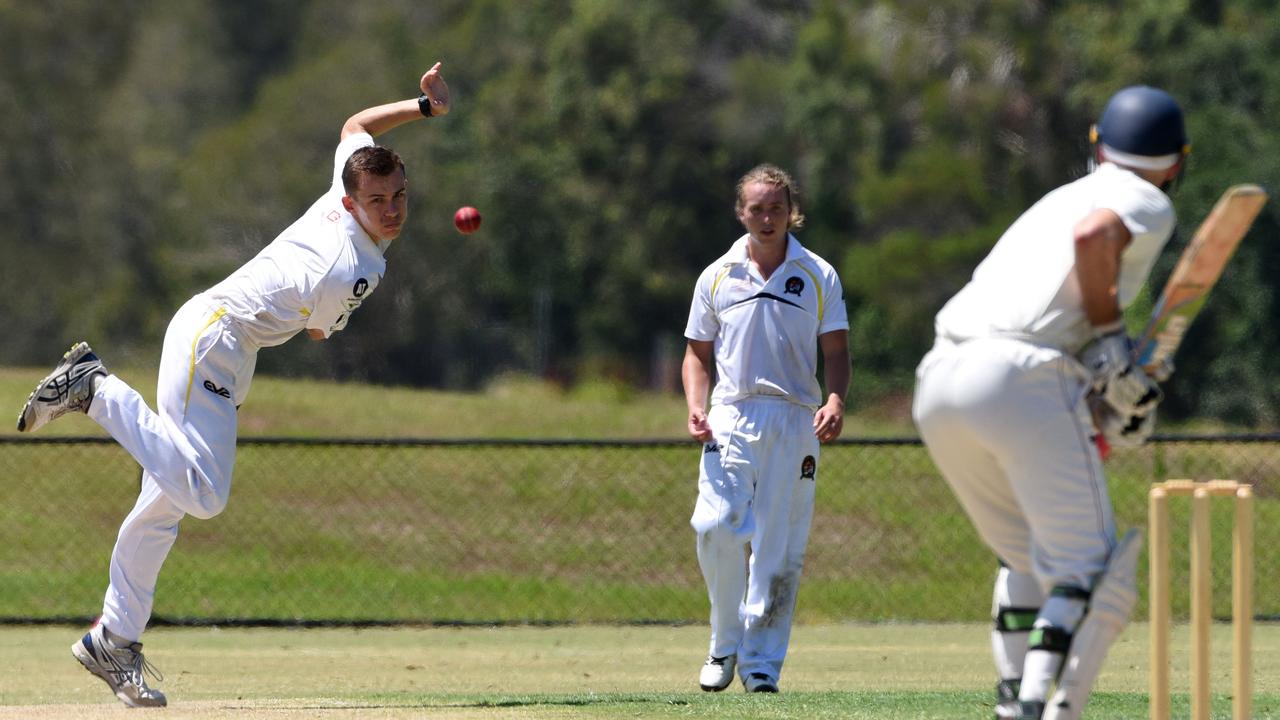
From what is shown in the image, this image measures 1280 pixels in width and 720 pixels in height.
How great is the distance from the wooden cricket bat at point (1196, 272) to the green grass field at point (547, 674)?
2.01 m

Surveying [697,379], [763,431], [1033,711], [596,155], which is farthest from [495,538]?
[596,155]

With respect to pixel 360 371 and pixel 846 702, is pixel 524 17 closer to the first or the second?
pixel 360 371

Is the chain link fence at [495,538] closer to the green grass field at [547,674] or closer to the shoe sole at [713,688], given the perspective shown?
the green grass field at [547,674]

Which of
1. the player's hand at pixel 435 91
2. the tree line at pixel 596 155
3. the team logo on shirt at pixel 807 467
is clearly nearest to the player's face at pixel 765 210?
the team logo on shirt at pixel 807 467

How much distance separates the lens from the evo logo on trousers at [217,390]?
7.48 meters

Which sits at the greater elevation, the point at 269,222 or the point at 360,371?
the point at 269,222

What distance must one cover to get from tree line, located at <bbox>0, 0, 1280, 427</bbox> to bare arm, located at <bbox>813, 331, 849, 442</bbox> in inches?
1037

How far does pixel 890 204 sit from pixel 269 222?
19.8 meters

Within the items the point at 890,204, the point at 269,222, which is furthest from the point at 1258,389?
the point at 269,222

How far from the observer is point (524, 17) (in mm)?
53156

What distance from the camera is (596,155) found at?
50875 mm

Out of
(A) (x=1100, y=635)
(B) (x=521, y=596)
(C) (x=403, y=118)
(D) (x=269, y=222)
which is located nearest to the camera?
(A) (x=1100, y=635)

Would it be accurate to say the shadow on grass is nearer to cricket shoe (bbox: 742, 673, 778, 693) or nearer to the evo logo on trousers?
cricket shoe (bbox: 742, 673, 778, 693)

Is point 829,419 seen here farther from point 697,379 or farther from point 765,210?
point 765,210
